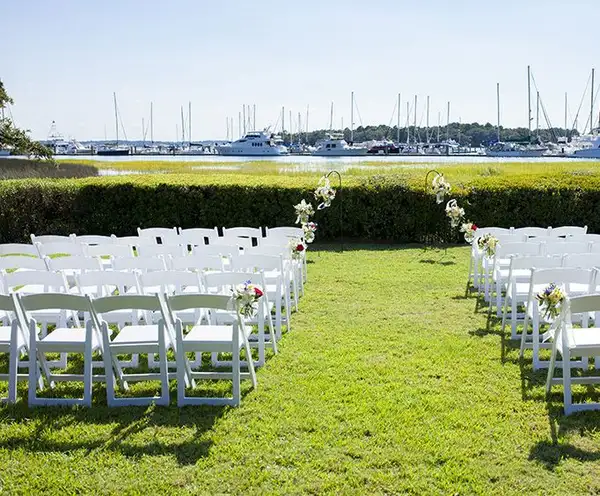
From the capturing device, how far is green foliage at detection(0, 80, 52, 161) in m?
21.7

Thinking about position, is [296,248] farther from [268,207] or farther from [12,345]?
[268,207]

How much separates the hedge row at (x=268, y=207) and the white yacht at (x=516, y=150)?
75.3 meters

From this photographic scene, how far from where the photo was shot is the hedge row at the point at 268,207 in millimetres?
15406

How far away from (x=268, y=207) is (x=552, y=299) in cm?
1143

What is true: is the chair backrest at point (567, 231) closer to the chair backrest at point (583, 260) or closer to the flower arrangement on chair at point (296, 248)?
the chair backrest at point (583, 260)

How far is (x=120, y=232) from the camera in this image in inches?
663

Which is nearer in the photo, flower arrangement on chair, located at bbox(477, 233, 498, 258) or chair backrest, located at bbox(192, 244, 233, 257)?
chair backrest, located at bbox(192, 244, 233, 257)

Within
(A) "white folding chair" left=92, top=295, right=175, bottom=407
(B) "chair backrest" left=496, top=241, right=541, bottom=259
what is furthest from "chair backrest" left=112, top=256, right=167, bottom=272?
(B) "chair backrest" left=496, top=241, right=541, bottom=259

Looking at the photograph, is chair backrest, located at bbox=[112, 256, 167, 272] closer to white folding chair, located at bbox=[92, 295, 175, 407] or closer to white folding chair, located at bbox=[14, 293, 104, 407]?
white folding chair, located at bbox=[92, 295, 175, 407]

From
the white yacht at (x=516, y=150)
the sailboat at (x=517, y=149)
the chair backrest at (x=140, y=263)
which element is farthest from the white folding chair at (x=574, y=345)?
the white yacht at (x=516, y=150)

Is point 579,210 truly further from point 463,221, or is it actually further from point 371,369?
point 371,369

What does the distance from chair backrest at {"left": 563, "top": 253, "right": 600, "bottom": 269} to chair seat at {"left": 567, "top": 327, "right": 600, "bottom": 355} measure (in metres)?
1.59

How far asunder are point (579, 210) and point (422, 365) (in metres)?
11.2

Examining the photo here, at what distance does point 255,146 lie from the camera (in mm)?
96000
